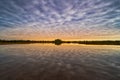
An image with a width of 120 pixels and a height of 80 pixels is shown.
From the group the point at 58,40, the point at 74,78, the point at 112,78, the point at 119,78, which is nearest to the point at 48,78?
the point at 74,78

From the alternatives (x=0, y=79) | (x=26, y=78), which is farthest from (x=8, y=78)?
(x=26, y=78)

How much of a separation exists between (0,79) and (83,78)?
6514 mm

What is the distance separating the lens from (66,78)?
9.19m

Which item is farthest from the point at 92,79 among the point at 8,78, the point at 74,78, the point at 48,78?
the point at 8,78

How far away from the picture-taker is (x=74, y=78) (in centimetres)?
923

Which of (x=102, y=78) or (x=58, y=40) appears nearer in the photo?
(x=102, y=78)

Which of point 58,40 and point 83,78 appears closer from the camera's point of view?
point 83,78

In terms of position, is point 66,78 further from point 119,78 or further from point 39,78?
point 119,78

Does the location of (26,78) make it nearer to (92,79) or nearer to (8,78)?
(8,78)

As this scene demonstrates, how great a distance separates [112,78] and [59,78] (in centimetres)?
438

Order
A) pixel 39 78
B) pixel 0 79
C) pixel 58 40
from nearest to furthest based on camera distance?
pixel 0 79
pixel 39 78
pixel 58 40

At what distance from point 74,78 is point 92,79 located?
57.0 inches

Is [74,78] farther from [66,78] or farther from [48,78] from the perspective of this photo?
[48,78]

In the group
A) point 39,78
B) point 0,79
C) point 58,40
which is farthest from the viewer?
point 58,40
